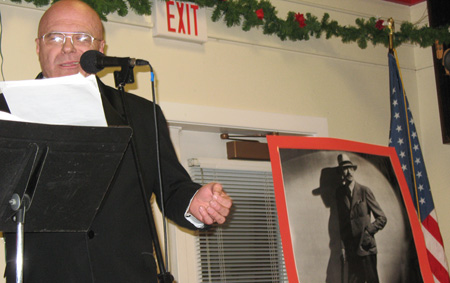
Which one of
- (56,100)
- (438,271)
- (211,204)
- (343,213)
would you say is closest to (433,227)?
(438,271)

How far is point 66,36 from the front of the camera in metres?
2.22

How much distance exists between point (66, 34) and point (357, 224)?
1675 millimetres

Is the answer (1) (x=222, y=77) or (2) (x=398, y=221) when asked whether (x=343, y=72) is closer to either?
(1) (x=222, y=77)

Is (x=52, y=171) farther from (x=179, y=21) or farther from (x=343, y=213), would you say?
(x=179, y=21)

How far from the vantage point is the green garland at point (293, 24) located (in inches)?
131

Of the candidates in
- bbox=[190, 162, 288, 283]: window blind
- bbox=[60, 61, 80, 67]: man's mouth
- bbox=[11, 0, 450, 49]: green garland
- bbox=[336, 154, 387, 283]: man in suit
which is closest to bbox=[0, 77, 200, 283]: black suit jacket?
bbox=[60, 61, 80, 67]: man's mouth

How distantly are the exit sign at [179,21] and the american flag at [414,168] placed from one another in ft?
4.50

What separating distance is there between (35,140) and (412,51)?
3881mm

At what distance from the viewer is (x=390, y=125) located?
13.7ft

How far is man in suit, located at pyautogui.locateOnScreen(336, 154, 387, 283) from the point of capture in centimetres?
303

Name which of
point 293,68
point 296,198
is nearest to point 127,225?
point 296,198

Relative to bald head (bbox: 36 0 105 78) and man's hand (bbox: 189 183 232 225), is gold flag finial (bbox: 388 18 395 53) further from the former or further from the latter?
man's hand (bbox: 189 183 232 225)

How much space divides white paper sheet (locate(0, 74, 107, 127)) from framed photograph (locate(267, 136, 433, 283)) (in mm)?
1510

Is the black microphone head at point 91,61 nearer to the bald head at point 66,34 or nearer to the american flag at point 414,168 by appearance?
the bald head at point 66,34
